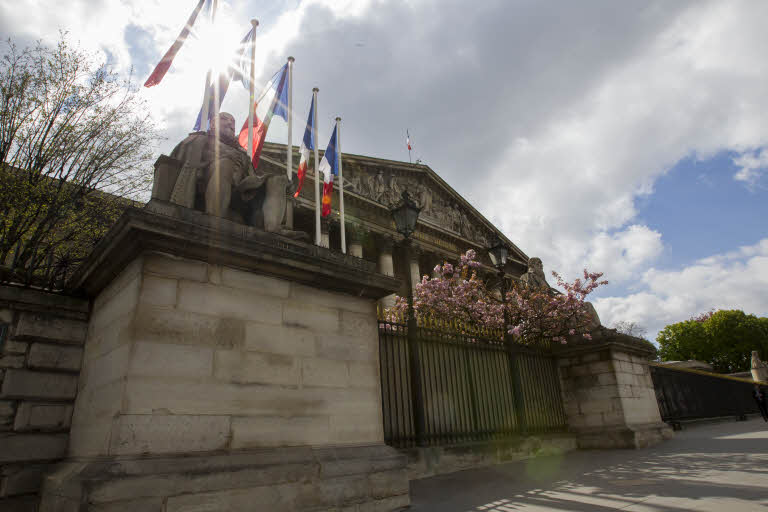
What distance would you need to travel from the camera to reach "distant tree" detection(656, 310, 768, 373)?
51.4m

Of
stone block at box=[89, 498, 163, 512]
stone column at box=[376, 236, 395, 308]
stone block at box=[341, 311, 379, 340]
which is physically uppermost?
stone column at box=[376, 236, 395, 308]

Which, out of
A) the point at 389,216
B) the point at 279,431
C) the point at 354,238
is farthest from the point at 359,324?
the point at 389,216

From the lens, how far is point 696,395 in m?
16.8

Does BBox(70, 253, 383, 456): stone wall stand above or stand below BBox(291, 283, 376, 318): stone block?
below

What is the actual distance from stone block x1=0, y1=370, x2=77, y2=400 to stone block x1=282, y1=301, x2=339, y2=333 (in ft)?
8.50

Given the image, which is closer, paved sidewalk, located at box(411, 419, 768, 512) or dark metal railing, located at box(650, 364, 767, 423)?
paved sidewalk, located at box(411, 419, 768, 512)

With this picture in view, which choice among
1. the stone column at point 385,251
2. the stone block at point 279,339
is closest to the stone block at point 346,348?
the stone block at point 279,339

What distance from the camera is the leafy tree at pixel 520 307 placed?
13.9 metres

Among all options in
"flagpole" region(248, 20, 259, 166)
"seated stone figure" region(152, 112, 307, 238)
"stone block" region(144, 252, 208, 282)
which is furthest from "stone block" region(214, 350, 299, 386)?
"flagpole" region(248, 20, 259, 166)

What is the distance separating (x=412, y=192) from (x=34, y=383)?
29.3 meters

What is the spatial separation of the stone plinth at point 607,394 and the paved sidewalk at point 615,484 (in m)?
1.13

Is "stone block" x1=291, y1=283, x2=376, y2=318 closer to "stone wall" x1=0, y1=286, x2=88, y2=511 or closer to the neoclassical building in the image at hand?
"stone wall" x1=0, y1=286, x2=88, y2=511

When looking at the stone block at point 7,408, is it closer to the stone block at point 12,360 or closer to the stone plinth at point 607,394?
the stone block at point 12,360

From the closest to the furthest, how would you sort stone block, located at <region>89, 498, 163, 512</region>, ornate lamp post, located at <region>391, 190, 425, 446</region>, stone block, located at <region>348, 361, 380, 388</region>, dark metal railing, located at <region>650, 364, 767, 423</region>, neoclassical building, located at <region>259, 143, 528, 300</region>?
stone block, located at <region>89, 498, 163, 512</region> < stone block, located at <region>348, 361, 380, 388</region> < ornate lamp post, located at <region>391, 190, 425, 446</region> < dark metal railing, located at <region>650, 364, 767, 423</region> < neoclassical building, located at <region>259, 143, 528, 300</region>
